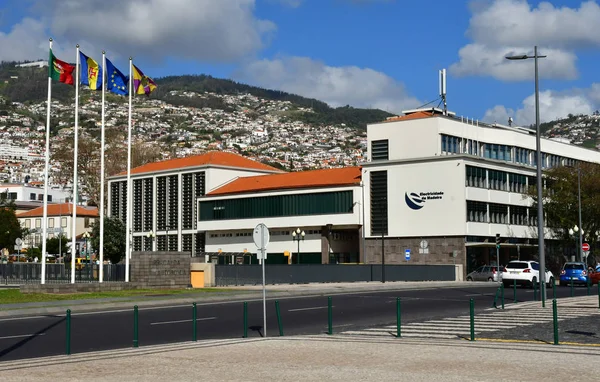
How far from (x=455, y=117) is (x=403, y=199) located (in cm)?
1177

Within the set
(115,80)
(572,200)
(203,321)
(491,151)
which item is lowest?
(203,321)

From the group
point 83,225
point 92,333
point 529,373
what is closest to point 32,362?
point 92,333

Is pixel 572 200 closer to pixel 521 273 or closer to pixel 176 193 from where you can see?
pixel 521 273

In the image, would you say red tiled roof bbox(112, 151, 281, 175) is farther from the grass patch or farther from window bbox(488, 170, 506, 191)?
the grass patch

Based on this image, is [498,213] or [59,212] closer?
[498,213]

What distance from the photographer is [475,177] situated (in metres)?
74.5

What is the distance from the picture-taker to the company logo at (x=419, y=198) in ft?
242

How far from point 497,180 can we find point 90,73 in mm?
46577

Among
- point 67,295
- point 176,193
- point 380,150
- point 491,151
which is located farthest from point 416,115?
point 67,295

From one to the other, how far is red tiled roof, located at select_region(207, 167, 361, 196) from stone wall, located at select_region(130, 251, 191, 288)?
108 ft

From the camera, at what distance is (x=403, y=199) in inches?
2965

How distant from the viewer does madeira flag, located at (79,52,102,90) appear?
40.2 metres

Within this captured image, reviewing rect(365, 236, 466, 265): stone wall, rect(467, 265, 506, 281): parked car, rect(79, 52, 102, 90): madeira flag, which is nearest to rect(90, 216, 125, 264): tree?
rect(365, 236, 466, 265): stone wall

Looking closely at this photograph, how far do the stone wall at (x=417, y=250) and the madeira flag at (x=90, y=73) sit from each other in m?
37.3
